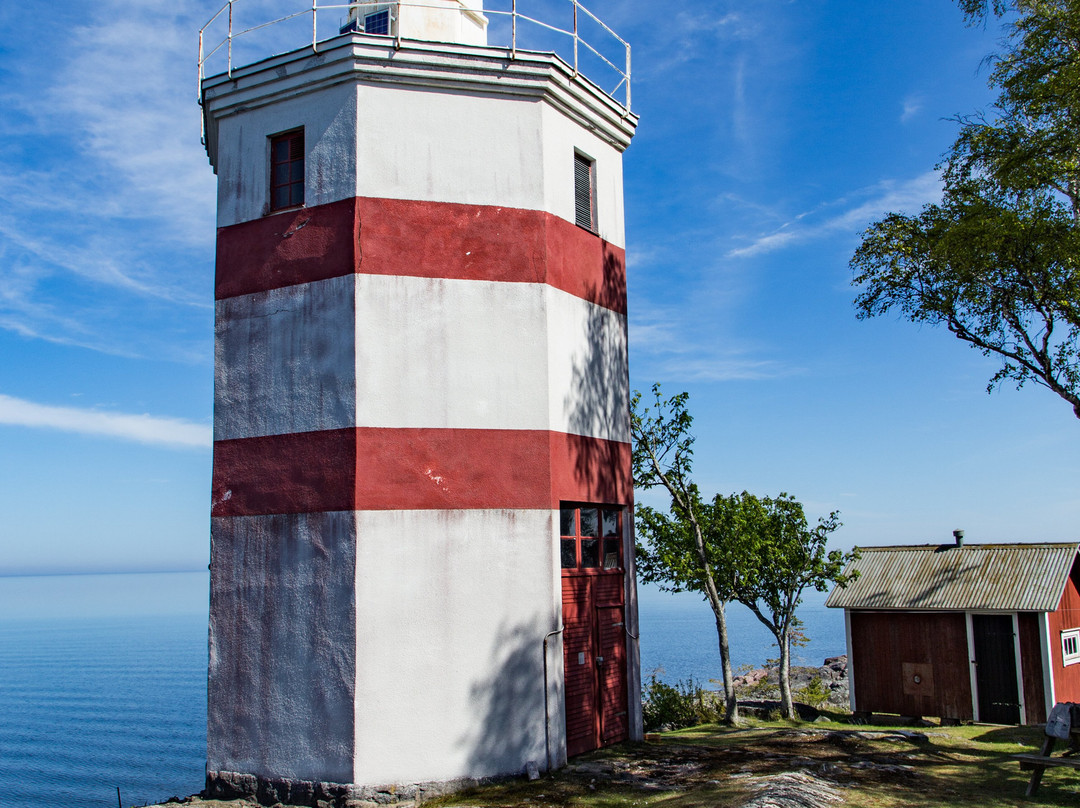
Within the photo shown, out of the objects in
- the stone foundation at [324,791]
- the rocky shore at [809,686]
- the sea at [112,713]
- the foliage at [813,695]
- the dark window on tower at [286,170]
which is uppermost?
the dark window on tower at [286,170]

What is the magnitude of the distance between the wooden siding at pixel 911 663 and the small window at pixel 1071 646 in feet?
7.87

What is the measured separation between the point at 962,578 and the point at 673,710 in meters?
8.49

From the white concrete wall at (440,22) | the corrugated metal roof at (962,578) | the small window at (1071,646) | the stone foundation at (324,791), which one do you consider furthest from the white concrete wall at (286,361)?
the small window at (1071,646)

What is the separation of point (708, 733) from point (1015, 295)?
9564mm

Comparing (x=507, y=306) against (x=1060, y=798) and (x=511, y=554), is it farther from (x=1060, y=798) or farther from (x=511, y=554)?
(x=1060, y=798)

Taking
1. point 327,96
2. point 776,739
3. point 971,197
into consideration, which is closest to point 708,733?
point 776,739

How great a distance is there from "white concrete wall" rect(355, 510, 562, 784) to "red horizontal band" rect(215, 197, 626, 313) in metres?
3.71

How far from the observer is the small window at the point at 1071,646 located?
1949 cm

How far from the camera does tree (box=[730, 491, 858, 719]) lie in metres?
17.9

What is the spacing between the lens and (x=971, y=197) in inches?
545

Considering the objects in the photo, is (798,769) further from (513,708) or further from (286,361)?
(286,361)

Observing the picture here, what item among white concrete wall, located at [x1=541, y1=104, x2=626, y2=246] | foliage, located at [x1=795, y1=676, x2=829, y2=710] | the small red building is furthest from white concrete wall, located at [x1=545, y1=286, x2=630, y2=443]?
foliage, located at [x1=795, y1=676, x2=829, y2=710]

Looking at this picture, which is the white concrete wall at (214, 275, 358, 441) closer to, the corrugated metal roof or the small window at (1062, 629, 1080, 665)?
the corrugated metal roof

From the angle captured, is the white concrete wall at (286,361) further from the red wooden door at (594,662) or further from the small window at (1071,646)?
the small window at (1071,646)
